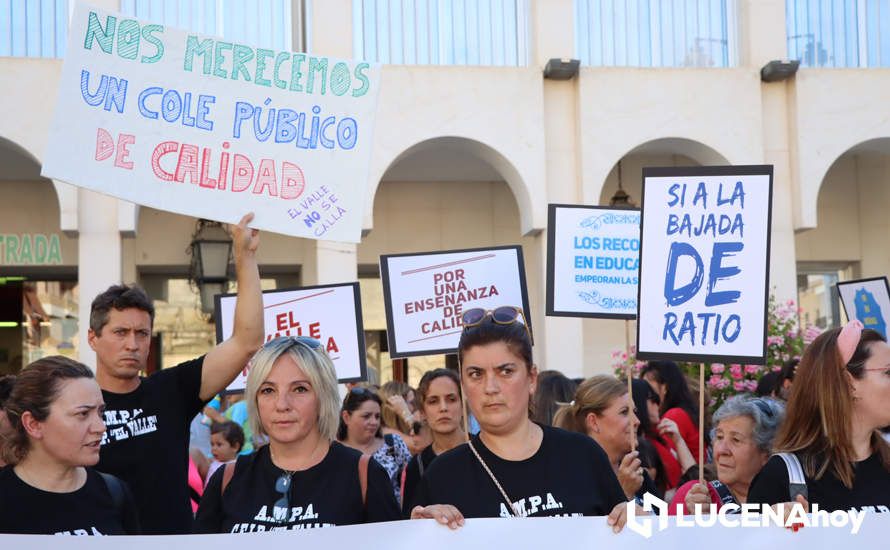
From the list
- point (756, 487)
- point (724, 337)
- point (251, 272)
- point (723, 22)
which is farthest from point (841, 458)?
point (723, 22)

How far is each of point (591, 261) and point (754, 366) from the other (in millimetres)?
3938

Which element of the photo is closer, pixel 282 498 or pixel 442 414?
pixel 282 498

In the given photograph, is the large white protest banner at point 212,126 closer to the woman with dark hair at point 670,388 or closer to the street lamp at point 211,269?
the woman with dark hair at point 670,388

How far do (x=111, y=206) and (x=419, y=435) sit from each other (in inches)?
266

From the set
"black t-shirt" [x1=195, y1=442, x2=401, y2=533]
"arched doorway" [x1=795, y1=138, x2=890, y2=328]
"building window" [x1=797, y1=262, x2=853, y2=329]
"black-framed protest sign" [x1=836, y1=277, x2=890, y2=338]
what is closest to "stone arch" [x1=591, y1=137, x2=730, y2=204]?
"arched doorway" [x1=795, y1=138, x2=890, y2=328]

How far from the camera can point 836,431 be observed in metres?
3.85

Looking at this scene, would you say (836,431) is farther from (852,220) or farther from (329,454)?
(852,220)

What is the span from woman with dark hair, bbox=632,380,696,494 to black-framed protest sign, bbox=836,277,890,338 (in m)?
3.15

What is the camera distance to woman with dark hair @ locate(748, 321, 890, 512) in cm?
373

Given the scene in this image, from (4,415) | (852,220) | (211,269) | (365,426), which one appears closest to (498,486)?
(4,415)

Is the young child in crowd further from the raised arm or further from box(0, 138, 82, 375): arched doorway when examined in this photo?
box(0, 138, 82, 375): arched doorway

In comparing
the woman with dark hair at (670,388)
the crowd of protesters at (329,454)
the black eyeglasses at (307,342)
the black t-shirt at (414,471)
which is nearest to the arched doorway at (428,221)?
the woman with dark hair at (670,388)

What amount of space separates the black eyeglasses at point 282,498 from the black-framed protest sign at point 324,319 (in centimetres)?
365

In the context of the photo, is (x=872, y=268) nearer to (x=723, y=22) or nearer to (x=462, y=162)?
(x=723, y=22)
